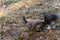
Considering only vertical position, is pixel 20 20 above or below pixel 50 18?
below

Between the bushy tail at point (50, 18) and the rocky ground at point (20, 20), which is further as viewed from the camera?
the bushy tail at point (50, 18)

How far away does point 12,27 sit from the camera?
5945 mm

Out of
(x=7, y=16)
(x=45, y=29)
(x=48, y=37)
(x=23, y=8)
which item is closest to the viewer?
(x=48, y=37)

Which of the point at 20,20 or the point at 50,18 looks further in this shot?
the point at 20,20

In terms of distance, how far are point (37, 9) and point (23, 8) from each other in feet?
1.67

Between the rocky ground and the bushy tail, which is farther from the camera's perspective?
the bushy tail

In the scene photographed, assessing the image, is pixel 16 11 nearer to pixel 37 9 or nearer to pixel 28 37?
pixel 37 9

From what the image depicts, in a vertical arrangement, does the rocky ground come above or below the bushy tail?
below

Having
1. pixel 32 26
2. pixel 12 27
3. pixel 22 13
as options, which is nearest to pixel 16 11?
pixel 22 13

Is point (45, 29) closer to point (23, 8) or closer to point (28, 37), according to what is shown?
point (28, 37)

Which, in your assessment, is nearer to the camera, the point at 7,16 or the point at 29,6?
the point at 7,16

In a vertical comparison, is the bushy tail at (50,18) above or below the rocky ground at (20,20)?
above

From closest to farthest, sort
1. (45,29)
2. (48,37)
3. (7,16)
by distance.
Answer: (48,37) → (45,29) → (7,16)

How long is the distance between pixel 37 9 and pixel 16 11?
2.18 feet
